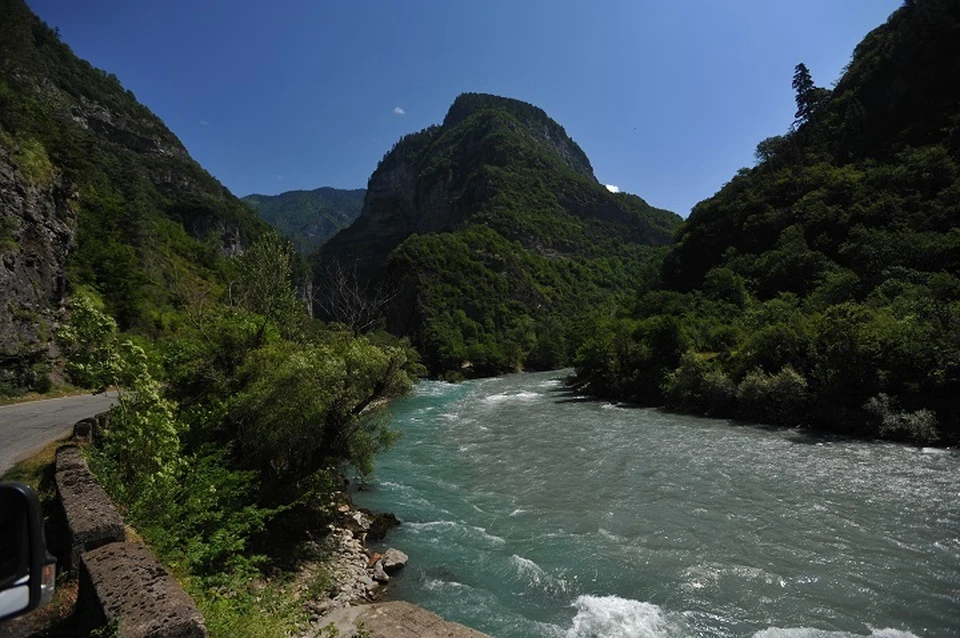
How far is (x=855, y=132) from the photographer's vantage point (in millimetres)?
65938

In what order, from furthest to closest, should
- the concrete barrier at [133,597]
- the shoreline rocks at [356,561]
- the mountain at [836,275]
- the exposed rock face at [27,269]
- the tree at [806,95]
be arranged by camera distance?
the tree at [806,95] → the mountain at [836,275] → the exposed rock face at [27,269] → the shoreline rocks at [356,561] → the concrete barrier at [133,597]

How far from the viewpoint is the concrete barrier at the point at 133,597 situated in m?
4.34

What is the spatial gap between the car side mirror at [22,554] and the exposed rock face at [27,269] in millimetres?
28714

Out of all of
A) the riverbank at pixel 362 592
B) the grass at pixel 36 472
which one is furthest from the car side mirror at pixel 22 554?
the grass at pixel 36 472

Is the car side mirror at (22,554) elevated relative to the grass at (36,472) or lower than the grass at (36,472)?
elevated

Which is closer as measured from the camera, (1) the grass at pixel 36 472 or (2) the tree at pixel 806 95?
(1) the grass at pixel 36 472

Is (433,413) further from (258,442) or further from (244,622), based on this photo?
(244,622)

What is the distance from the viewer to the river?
405 inches

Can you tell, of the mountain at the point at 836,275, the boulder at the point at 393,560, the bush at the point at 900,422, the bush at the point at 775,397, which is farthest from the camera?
the bush at the point at 775,397

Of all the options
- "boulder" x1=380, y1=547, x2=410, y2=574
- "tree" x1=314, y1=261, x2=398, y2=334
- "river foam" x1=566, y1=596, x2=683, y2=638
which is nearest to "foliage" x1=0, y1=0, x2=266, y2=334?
"tree" x1=314, y1=261, x2=398, y2=334

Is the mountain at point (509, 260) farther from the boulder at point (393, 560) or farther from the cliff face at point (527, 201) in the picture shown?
the boulder at point (393, 560)

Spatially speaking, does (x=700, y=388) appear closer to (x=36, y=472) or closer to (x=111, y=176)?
(x=36, y=472)

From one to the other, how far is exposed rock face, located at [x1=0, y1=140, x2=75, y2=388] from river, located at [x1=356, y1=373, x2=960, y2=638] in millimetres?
18890

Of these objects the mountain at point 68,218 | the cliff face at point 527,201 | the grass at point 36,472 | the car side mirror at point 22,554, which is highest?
the cliff face at point 527,201
